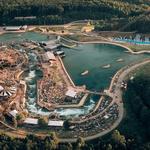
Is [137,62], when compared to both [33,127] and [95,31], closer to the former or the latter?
[95,31]

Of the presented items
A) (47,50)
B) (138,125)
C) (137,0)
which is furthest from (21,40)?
(138,125)

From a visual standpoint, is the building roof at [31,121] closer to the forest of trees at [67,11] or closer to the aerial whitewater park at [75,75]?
the aerial whitewater park at [75,75]

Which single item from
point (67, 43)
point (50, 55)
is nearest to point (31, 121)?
point (50, 55)

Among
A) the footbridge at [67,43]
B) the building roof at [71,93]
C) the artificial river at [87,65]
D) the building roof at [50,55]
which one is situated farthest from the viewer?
the footbridge at [67,43]

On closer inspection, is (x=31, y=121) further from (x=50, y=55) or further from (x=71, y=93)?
(x=50, y=55)

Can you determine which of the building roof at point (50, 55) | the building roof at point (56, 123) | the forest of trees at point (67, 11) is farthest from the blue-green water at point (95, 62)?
the building roof at point (56, 123)

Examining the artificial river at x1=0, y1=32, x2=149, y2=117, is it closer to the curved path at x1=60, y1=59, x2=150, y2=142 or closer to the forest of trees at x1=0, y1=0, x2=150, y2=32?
the curved path at x1=60, y1=59, x2=150, y2=142

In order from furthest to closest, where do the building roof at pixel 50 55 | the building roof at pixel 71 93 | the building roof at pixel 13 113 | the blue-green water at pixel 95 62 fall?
the building roof at pixel 50 55, the blue-green water at pixel 95 62, the building roof at pixel 71 93, the building roof at pixel 13 113

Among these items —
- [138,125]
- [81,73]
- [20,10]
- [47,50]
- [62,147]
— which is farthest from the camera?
[20,10]
